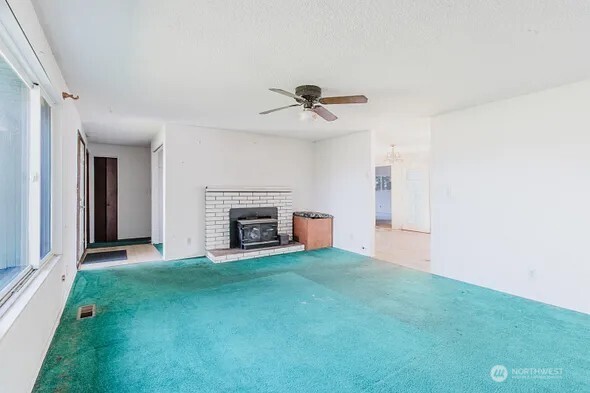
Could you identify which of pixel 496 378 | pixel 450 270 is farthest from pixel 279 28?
pixel 450 270

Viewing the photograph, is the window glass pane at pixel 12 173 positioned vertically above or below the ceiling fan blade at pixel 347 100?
below

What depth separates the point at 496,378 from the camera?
6.54ft

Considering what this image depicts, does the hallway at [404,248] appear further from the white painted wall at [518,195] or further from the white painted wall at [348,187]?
the white painted wall at [518,195]

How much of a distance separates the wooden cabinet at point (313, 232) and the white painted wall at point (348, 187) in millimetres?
191

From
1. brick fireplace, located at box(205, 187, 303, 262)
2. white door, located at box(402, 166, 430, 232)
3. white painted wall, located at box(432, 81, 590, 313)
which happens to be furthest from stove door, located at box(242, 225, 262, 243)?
white door, located at box(402, 166, 430, 232)

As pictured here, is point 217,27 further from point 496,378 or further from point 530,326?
point 530,326

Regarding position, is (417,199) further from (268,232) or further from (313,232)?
(268,232)

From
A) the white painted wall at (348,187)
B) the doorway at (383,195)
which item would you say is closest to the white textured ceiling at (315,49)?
the white painted wall at (348,187)

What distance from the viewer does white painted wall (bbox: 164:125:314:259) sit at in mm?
5277

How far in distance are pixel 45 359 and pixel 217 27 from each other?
8.59 ft

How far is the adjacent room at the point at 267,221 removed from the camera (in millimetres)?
1941

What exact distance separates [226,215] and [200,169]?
3.16ft

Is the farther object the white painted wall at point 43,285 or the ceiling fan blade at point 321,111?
the ceiling fan blade at point 321,111

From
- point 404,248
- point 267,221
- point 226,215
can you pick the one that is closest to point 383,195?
point 404,248
